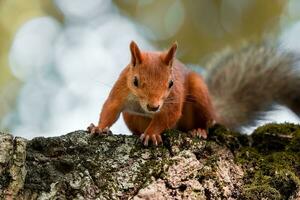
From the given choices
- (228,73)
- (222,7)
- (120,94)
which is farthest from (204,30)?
(120,94)

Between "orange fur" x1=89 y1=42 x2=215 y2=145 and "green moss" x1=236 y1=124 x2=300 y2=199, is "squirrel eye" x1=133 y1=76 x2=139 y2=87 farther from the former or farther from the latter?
"green moss" x1=236 y1=124 x2=300 y2=199

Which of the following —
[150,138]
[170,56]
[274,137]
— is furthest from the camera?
[170,56]

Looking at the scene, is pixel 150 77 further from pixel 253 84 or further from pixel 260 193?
pixel 253 84

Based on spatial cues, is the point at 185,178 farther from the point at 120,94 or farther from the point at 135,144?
the point at 120,94

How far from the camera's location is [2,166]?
68.6 inches

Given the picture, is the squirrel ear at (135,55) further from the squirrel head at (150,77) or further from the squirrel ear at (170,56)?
the squirrel ear at (170,56)

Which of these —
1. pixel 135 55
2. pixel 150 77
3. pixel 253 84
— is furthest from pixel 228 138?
pixel 253 84

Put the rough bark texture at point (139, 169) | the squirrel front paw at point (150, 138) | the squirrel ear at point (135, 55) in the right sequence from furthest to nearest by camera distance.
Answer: the squirrel ear at point (135, 55), the squirrel front paw at point (150, 138), the rough bark texture at point (139, 169)

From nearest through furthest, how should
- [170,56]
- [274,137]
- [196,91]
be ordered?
[274,137] → [170,56] → [196,91]

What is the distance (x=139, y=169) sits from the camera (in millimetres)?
1979

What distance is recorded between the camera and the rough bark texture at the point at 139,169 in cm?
179

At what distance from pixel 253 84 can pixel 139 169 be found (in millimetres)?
1806

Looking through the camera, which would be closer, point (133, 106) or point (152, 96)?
point (152, 96)

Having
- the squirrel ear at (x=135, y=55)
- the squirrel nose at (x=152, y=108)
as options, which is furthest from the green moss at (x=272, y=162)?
the squirrel ear at (x=135, y=55)
